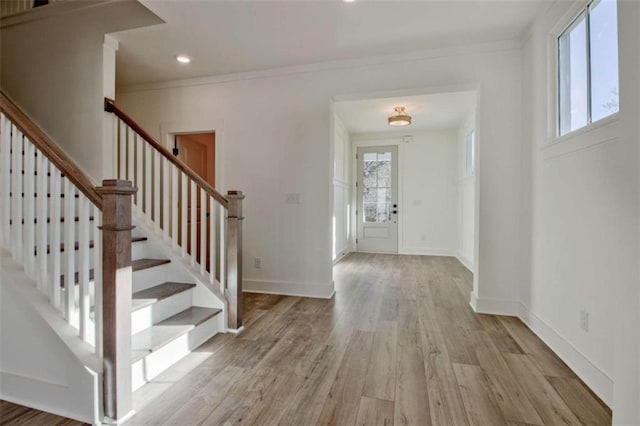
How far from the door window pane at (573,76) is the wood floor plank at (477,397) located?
71.3 inches

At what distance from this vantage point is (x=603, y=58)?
6.12 ft

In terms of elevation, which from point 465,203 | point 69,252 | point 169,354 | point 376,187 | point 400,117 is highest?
point 400,117

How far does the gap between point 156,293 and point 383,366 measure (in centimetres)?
174

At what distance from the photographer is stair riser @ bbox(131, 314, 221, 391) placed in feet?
5.89

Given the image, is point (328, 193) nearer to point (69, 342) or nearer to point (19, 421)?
point (69, 342)

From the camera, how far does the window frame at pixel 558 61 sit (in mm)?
1967

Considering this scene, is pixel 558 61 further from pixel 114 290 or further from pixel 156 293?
pixel 156 293

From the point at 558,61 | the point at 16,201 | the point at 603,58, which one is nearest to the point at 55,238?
the point at 16,201

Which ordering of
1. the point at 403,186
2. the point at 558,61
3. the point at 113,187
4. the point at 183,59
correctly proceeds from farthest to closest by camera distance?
the point at 403,186
the point at 183,59
the point at 558,61
the point at 113,187

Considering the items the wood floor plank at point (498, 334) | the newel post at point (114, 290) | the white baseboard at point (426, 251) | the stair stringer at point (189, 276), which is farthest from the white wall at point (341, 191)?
the newel post at point (114, 290)

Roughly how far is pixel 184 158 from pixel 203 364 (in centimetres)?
321

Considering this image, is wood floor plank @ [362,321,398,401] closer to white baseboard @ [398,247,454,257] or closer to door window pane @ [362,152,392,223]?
white baseboard @ [398,247,454,257]

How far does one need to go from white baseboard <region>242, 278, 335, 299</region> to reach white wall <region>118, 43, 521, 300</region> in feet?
0.04

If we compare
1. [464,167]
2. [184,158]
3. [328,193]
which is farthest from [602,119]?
[184,158]
